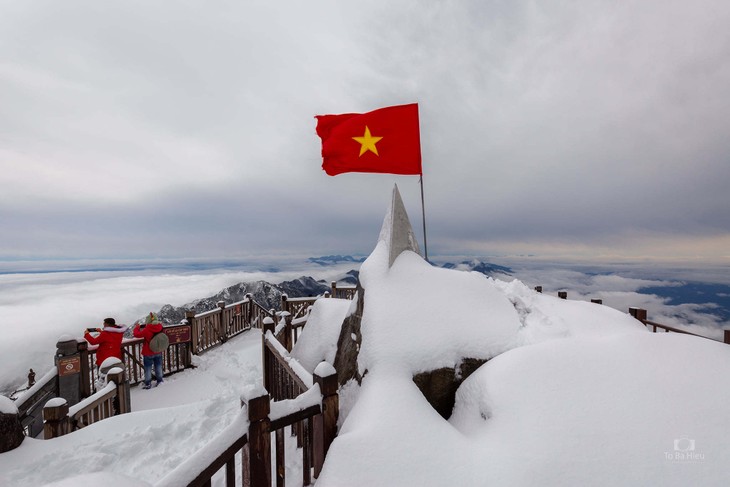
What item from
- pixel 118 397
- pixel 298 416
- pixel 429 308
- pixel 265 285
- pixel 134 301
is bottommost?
pixel 134 301

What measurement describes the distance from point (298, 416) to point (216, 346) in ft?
32.4

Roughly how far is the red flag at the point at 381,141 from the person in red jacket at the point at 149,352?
7.19 m

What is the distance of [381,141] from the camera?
5527 mm

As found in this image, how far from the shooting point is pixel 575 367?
3078 millimetres

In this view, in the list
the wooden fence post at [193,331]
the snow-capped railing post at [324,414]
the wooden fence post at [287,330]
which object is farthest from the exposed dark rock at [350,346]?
the wooden fence post at [193,331]

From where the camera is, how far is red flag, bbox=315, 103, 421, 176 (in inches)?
214

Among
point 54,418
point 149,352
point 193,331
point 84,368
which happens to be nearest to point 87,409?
point 54,418

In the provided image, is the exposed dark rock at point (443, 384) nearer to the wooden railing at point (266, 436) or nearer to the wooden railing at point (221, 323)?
the wooden railing at point (266, 436)

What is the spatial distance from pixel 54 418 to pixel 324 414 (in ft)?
12.7

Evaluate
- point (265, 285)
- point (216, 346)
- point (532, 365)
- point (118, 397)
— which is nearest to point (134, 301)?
point (265, 285)

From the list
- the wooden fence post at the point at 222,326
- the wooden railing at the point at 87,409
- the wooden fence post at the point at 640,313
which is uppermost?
the wooden fence post at the point at 640,313

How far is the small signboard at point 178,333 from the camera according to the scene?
884 cm

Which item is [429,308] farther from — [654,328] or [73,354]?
[73,354]

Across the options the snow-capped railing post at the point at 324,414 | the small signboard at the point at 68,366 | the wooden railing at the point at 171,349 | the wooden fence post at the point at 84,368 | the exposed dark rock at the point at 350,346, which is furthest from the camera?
the wooden fence post at the point at 84,368
